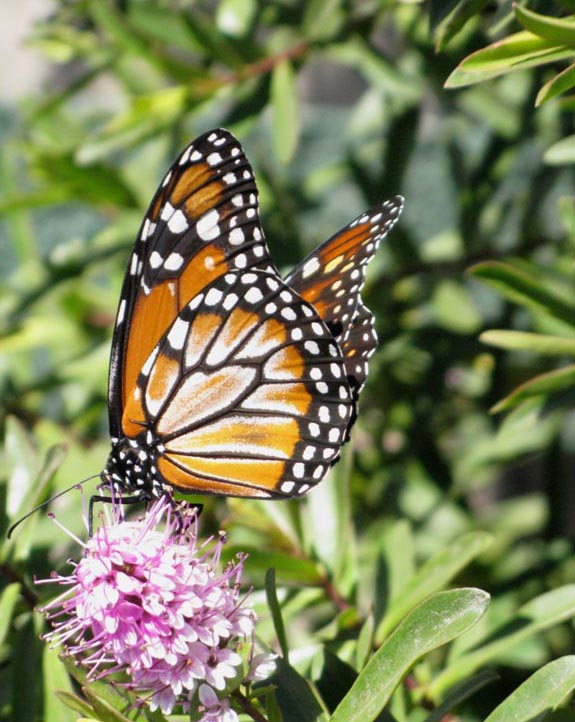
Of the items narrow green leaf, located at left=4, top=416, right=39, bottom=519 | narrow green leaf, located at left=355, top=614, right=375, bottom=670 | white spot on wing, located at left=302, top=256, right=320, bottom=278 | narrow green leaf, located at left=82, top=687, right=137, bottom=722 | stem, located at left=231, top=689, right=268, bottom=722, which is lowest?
narrow green leaf, located at left=355, top=614, right=375, bottom=670

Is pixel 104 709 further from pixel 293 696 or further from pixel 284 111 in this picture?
pixel 284 111

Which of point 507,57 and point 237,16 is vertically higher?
point 237,16

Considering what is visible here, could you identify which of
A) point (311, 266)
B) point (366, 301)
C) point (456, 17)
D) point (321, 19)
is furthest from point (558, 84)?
point (366, 301)

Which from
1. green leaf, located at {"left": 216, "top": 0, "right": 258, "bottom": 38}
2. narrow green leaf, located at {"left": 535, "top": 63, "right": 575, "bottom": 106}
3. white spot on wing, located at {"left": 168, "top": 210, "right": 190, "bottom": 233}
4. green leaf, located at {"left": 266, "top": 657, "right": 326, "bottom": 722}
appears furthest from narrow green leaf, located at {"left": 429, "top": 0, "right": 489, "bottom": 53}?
green leaf, located at {"left": 266, "top": 657, "right": 326, "bottom": 722}

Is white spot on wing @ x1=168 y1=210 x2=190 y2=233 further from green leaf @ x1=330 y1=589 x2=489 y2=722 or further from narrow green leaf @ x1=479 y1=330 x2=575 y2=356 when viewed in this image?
green leaf @ x1=330 y1=589 x2=489 y2=722

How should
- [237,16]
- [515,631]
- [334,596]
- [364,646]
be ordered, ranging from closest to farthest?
1. [364,646]
2. [515,631]
3. [334,596]
4. [237,16]

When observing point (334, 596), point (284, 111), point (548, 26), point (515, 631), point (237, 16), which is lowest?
point (515, 631)

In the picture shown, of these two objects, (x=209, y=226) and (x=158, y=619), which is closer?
(x=158, y=619)

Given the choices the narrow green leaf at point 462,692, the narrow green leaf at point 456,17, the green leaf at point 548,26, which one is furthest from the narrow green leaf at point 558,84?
the narrow green leaf at point 462,692

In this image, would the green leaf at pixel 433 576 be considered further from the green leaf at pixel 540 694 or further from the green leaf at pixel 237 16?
the green leaf at pixel 237 16
